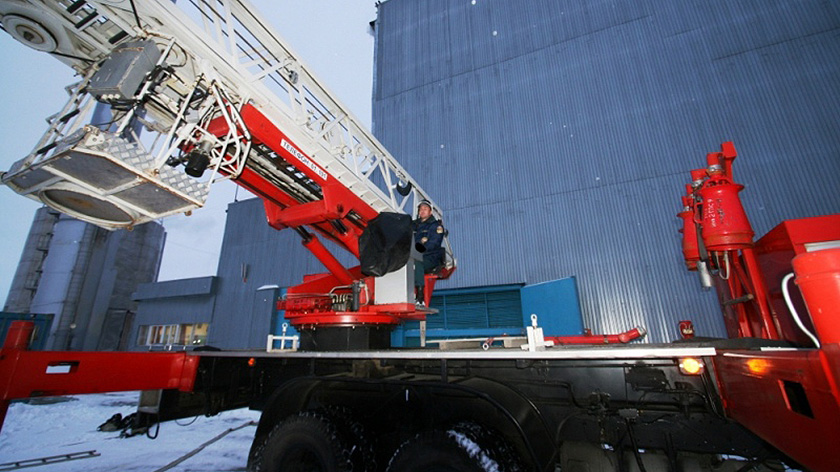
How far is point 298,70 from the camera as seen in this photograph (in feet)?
15.1

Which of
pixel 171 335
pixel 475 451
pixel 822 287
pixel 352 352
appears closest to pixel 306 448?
pixel 352 352

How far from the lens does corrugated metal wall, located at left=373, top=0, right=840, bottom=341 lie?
9969mm

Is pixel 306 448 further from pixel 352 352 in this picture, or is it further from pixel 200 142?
pixel 200 142

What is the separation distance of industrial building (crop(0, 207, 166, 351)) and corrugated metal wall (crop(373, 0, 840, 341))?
21409 mm

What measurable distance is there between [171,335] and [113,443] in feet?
47.8

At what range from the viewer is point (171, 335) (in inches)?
755

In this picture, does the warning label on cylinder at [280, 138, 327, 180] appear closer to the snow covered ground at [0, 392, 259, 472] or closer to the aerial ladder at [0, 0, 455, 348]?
the aerial ladder at [0, 0, 455, 348]

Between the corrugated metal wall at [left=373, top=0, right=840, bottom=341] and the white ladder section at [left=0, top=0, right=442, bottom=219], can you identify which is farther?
the corrugated metal wall at [left=373, top=0, right=840, bottom=341]

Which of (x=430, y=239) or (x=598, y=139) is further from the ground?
(x=598, y=139)

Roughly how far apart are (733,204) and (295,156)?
5145 millimetres

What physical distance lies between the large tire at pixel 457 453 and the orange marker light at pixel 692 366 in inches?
57.1

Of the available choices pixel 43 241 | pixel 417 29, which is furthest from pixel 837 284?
pixel 43 241

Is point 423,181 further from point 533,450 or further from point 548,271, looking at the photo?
point 533,450

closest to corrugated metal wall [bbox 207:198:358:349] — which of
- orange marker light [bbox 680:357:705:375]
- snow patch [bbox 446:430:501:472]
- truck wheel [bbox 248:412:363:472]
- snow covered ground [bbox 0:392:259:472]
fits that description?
snow covered ground [bbox 0:392:259:472]
